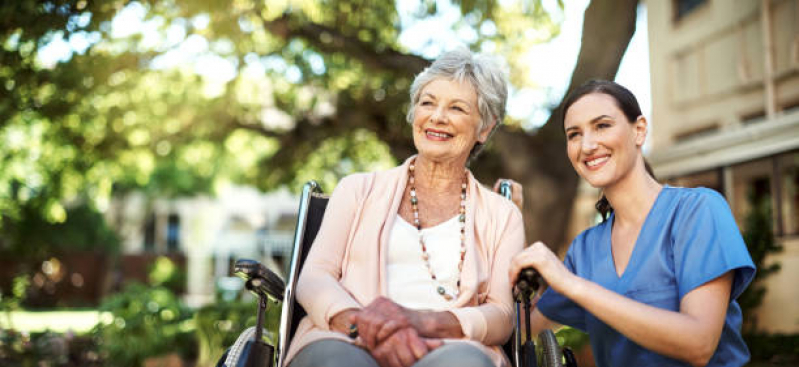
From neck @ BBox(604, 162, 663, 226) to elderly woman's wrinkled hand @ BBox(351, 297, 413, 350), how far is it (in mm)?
774

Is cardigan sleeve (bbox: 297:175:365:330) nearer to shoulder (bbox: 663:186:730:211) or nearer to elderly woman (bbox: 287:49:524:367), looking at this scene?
elderly woman (bbox: 287:49:524:367)

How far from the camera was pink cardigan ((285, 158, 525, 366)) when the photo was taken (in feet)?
6.93

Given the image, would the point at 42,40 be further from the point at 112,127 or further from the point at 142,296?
the point at 112,127

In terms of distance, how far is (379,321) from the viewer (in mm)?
1926

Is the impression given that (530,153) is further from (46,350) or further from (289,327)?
(289,327)

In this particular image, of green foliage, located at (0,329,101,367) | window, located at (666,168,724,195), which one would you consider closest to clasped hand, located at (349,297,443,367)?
green foliage, located at (0,329,101,367)

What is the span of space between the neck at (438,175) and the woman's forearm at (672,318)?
0.83 m

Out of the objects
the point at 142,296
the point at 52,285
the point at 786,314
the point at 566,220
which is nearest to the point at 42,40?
the point at 142,296

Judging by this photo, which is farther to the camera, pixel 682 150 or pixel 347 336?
pixel 682 150

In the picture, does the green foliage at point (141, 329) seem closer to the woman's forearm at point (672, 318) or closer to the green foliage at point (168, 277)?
the woman's forearm at point (672, 318)

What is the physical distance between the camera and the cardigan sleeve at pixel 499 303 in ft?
6.77

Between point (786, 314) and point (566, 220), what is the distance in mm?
3273

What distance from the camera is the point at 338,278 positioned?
7.61ft

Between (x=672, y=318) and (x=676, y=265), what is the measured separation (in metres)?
0.23
